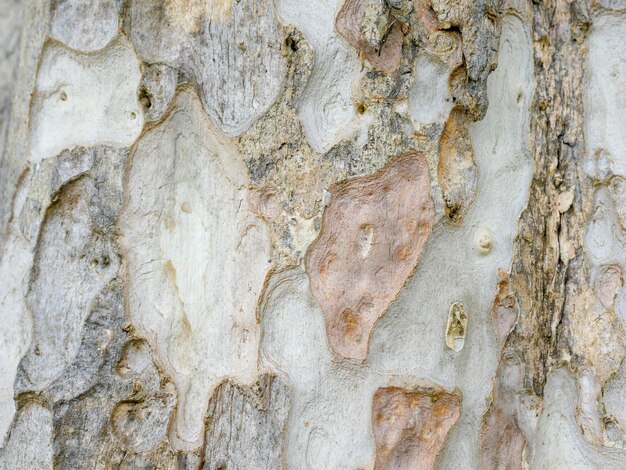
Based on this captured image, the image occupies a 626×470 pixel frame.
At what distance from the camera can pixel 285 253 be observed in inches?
39.9

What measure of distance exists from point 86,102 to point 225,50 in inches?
8.8

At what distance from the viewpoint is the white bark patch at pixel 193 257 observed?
1.02 m

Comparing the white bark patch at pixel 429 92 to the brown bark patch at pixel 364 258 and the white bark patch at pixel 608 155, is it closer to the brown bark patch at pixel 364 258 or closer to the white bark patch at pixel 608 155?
the brown bark patch at pixel 364 258

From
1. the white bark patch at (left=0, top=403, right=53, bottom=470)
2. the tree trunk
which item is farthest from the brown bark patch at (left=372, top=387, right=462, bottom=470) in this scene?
the white bark patch at (left=0, top=403, right=53, bottom=470)

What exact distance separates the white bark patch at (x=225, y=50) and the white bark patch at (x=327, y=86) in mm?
50

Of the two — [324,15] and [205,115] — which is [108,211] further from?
[324,15]

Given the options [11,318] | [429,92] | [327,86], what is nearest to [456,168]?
[429,92]

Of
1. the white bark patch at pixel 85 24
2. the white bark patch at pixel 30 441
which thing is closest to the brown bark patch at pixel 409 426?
the white bark patch at pixel 30 441

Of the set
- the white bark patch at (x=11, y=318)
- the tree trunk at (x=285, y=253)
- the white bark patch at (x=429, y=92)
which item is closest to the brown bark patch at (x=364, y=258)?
the tree trunk at (x=285, y=253)

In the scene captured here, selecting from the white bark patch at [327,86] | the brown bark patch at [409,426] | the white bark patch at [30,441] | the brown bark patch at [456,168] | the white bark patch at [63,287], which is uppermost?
the white bark patch at [327,86]

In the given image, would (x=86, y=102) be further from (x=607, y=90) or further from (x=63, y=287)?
(x=607, y=90)

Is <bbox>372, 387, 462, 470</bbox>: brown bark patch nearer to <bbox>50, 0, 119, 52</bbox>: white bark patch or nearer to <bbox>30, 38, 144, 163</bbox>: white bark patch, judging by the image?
<bbox>30, 38, 144, 163</bbox>: white bark patch

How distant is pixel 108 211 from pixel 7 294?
199 millimetres

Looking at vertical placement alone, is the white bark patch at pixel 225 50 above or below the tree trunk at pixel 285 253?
above
